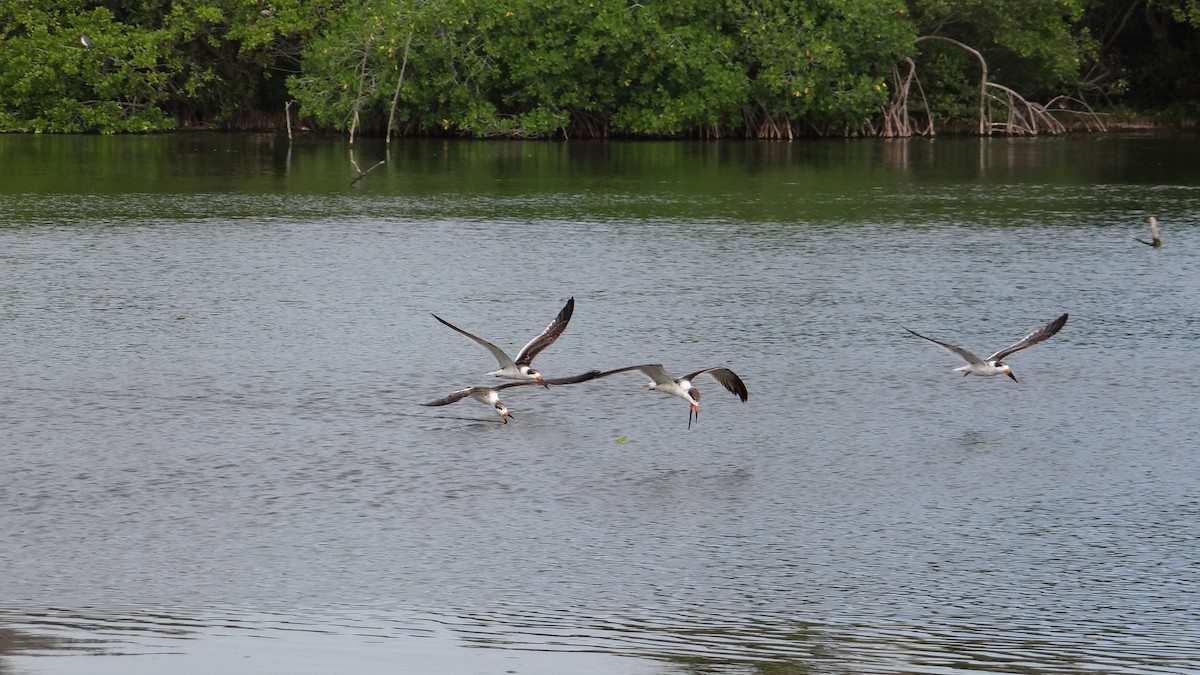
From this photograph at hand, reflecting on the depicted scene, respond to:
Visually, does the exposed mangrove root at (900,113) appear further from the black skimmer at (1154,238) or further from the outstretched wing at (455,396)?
the outstretched wing at (455,396)

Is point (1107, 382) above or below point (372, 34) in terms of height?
below

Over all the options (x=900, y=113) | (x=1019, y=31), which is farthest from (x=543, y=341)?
(x=1019, y=31)

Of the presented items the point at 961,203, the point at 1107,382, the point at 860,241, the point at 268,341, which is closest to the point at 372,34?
the point at 961,203

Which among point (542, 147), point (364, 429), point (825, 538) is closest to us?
point (825, 538)

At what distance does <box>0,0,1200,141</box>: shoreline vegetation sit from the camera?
136 ft

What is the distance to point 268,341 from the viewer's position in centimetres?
1503

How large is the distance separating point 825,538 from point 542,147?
32104 mm

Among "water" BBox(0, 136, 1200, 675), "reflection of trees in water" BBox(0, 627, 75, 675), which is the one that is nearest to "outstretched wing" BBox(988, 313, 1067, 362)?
"water" BBox(0, 136, 1200, 675)

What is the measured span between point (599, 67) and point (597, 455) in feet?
106

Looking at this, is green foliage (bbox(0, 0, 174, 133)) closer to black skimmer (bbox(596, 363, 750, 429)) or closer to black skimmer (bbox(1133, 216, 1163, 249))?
black skimmer (bbox(1133, 216, 1163, 249))

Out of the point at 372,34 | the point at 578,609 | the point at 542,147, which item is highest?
the point at 372,34

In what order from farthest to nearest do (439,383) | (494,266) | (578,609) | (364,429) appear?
(494,266)
(439,383)
(364,429)
(578,609)

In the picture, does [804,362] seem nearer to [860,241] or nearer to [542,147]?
[860,241]

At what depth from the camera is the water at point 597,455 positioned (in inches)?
306
